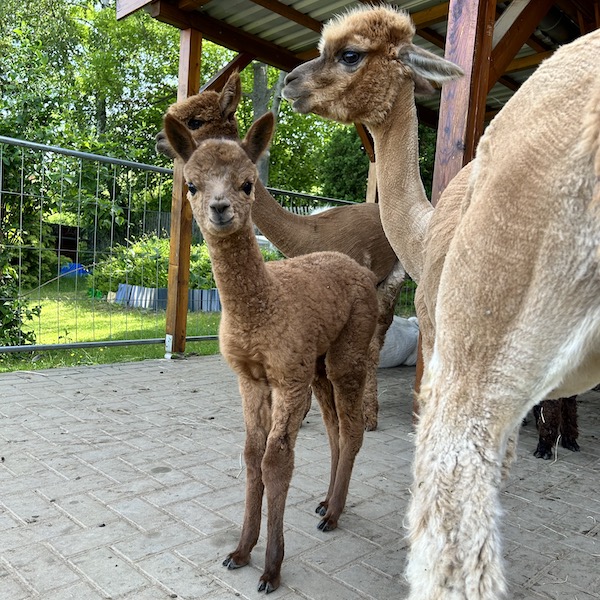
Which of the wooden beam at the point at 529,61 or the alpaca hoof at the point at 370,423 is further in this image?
the wooden beam at the point at 529,61

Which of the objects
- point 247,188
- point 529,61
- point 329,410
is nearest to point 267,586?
point 329,410

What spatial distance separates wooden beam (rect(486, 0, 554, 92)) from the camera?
13.1 ft

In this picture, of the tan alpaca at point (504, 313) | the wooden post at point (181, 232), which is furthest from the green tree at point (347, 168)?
the tan alpaca at point (504, 313)

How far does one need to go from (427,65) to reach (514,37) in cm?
125

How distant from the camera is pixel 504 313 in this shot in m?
1.23

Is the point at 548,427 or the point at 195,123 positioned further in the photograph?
the point at 195,123

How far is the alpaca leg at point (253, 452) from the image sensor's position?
2.36 meters

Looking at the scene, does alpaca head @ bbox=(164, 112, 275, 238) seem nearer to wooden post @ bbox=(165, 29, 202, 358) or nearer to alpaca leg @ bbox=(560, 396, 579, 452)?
alpaca leg @ bbox=(560, 396, 579, 452)

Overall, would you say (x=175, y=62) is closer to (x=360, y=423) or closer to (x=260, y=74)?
(x=260, y=74)

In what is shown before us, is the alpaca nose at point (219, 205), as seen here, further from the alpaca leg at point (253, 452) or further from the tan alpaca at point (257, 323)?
the alpaca leg at point (253, 452)

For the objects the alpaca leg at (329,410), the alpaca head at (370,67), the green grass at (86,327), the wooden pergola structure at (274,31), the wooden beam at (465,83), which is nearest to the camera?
the alpaca leg at (329,410)

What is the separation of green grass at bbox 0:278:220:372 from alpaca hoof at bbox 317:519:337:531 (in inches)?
160

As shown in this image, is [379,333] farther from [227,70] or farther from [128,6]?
[128,6]

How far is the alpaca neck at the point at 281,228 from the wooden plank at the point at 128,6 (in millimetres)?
2845
